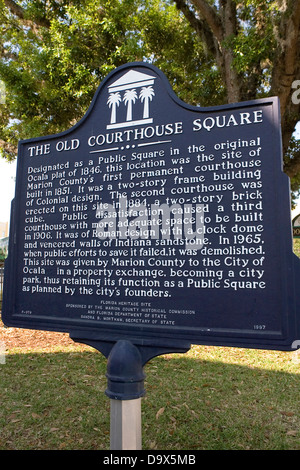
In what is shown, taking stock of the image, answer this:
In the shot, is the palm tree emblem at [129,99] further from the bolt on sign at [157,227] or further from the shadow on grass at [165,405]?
the shadow on grass at [165,405]

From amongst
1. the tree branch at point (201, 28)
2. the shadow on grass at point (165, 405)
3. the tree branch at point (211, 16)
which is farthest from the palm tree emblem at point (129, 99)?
the tree branch at point (201, 28)

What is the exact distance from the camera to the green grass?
3.68m

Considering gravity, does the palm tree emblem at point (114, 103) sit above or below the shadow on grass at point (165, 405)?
above

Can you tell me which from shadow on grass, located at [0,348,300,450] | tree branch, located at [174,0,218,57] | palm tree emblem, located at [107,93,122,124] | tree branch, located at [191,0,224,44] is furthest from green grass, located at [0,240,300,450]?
tree branch, located at [174,0,218,57]

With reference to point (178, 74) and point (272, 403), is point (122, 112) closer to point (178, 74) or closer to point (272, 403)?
point (272, 403)

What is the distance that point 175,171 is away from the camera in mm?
2799

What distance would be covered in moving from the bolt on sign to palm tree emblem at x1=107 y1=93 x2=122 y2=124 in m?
0.01

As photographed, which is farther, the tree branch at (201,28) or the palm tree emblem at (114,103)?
the tree branch at (201,28)

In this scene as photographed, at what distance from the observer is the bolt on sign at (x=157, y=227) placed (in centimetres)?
245

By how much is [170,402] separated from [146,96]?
3.55 metres

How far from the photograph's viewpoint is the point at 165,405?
14.4 feet

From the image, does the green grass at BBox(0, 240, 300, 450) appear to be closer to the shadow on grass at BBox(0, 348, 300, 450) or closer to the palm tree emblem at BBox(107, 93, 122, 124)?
the shadow on grass at BBox(0, 348, 300, 450)

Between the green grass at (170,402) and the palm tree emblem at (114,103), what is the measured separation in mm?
3099
